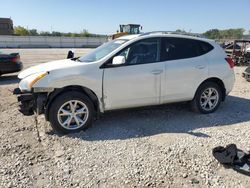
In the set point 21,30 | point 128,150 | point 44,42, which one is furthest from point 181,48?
point 21,30

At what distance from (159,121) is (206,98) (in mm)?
1267

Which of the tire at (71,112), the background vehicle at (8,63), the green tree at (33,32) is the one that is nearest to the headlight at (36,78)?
the tire at (71,112)

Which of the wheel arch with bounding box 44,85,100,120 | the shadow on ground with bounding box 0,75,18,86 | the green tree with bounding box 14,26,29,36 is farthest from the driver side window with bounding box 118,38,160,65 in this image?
the green tree with bounding box 14,26,29,36

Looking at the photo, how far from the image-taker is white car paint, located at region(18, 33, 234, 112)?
4715mm

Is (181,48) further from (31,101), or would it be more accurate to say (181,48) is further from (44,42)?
(44,42)

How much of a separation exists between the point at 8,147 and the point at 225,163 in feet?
10.8

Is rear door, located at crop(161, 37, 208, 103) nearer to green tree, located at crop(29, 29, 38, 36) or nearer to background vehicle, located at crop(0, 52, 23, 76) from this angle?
background vehicle, located at crop(0, 52, 23, 76)

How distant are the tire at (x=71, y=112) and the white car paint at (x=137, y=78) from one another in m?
0.21

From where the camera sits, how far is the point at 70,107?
474 cm

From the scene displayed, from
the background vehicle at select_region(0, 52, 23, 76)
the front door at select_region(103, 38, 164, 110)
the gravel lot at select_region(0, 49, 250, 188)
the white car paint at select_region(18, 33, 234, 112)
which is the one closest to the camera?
the gravel lot at select_region(0, 49, 250, 188)

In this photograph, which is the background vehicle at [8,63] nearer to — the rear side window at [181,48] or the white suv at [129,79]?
the white suv at [129,79]

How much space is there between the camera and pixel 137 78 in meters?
5.03

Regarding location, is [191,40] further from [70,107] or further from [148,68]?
[70,107]

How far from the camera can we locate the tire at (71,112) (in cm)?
464
